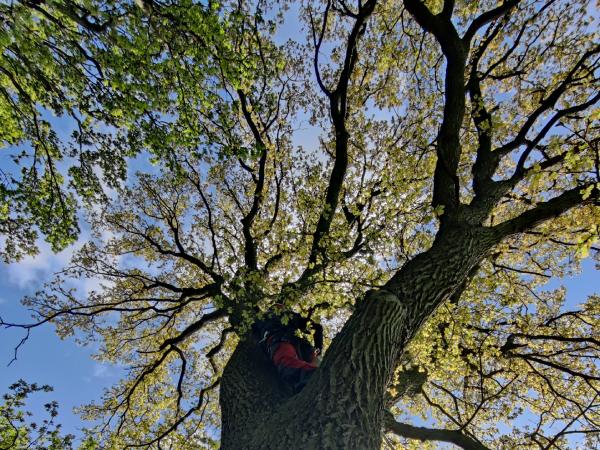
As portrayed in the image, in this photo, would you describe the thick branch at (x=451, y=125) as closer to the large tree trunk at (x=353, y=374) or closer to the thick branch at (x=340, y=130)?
the large tree trunk at (x=353, y=374)

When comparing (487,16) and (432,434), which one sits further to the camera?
(487,16)

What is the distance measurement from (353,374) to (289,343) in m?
1.77

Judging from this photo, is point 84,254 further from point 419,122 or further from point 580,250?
point 580,250

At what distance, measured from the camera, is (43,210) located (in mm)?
6676

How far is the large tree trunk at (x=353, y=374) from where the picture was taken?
3.09m

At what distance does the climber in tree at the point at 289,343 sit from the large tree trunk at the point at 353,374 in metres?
0.22

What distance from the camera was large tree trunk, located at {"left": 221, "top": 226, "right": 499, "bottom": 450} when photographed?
3088 mm

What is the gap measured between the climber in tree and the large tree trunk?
0.22m

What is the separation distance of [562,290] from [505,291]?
1.56 m

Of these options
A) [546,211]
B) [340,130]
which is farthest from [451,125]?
[340,130]

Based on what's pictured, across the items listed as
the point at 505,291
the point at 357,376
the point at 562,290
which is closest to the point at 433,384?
the point at 505,291

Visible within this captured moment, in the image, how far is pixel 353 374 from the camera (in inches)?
134

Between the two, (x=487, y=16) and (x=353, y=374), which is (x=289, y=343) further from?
(x=487, y=16)

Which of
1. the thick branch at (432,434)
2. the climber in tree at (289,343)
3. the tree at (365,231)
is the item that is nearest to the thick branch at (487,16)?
the tree at (365,231)
